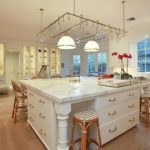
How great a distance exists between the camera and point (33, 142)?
252 cm

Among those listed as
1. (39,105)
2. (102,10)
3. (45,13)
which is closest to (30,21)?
(45,13)

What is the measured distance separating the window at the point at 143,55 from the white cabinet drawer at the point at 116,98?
314 centimetres

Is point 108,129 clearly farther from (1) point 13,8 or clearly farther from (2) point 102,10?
(1) point 13,8

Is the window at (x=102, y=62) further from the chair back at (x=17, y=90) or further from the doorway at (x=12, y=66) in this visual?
the chair back at (x=17, y=90)

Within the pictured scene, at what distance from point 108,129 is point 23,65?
6.36 m

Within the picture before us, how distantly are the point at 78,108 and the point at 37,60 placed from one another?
6.16 metres

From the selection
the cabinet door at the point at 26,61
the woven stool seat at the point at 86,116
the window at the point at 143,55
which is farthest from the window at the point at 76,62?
the woven stool seat at the point at 86,116

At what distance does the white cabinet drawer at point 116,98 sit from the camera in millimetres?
2189

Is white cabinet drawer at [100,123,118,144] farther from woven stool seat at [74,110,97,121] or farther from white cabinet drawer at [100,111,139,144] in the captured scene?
woven stool seat at [74,110,97,121]


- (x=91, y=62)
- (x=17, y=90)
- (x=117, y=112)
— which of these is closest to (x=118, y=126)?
(x=117, y=112)

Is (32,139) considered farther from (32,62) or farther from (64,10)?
(32,62)

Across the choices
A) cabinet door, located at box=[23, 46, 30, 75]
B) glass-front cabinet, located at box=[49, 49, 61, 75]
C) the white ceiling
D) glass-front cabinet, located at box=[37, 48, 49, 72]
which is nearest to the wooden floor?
the white ceiling

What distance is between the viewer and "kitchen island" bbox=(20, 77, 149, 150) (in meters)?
1.84

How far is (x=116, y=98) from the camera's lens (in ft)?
7.94
